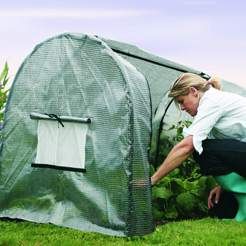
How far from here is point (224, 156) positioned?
115 inches

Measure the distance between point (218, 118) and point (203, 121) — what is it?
6.7 inches

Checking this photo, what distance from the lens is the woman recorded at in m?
2.78

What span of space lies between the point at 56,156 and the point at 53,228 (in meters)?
0.56

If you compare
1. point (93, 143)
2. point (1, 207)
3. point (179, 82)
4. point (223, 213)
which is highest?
point (179, 82)

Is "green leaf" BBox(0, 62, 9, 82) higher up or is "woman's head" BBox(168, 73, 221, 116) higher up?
"woman's head" BBox(168, 73, 221, 116)

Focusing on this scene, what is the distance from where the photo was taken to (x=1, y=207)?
328 cm

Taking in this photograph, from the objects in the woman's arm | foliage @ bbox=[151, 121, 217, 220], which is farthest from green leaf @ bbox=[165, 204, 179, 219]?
the woman's arm

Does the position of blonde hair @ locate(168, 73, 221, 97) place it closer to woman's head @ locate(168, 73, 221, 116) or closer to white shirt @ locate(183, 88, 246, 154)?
woman's head @ locate(168, 73, 221, 116)

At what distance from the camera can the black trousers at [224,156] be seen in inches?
114

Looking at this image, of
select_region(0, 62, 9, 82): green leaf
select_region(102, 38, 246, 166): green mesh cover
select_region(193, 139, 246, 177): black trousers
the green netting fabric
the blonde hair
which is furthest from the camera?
select_region(0, 62, 9, 82): green leaf

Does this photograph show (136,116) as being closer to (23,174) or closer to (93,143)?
(93,143)

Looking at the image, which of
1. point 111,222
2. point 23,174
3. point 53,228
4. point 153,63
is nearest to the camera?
point 111,222

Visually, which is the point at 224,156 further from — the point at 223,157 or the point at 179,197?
the point at 179,197

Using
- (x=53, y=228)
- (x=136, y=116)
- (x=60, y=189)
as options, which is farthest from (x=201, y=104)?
(x=53, y=228)
